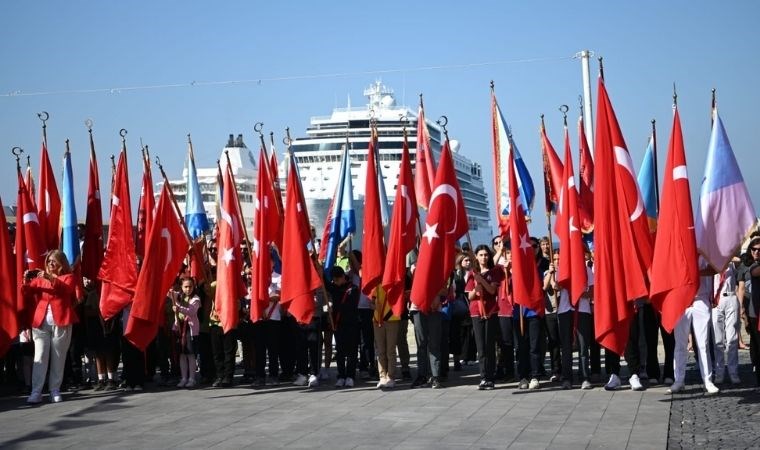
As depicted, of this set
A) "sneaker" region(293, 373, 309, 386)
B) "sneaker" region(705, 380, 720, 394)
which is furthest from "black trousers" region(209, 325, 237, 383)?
"sneaker" region(705, 380, 720, 394)

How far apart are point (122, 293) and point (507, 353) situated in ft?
16.6

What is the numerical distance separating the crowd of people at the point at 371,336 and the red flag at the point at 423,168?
5.62ft

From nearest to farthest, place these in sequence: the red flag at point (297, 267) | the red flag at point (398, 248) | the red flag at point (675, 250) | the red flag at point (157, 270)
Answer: the red flag at point (675, 250), the red flag at point (157, 270), the red flag at point (398, 248), the red flag at point (297, 267)

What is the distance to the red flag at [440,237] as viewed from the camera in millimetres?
12945

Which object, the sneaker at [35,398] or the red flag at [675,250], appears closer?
the red flag at [675,250]

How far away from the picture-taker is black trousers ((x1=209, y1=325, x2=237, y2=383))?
45.0 ft

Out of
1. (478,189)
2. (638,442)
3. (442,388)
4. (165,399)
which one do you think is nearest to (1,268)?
(165,399)

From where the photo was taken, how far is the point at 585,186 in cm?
1496

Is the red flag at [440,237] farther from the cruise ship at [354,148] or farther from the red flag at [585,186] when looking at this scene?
the cruise ship at [354,148]

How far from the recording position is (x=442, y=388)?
13.2m

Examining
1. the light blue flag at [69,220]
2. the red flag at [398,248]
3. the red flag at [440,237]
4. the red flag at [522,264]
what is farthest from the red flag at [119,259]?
the red flag at [522,264]

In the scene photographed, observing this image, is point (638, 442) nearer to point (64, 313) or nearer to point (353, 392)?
point (353, 392)

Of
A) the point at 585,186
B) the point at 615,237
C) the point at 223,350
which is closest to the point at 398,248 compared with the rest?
the point at 223,350

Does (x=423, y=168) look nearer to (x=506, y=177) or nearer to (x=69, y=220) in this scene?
(x=506, y=177)
